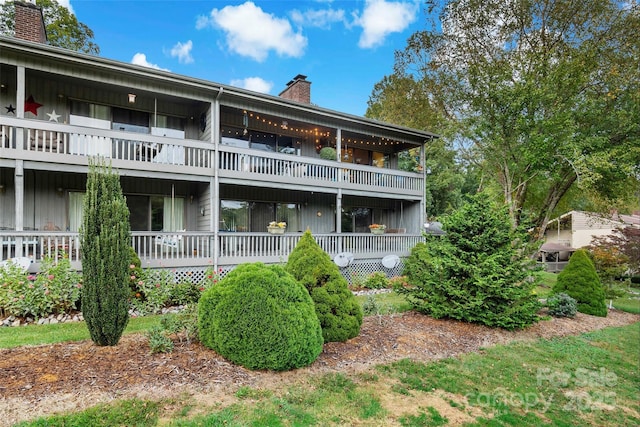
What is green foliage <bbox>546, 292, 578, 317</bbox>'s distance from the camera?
8836 millimetres

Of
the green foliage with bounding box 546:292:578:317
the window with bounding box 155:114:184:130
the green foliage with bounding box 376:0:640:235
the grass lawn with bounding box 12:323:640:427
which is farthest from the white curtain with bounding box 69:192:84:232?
the green foliage with bounding box 376:0:640:235

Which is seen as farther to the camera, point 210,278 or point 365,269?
point 365,269

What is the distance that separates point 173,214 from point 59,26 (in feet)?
65.4

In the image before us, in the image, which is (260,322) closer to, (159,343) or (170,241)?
(159,343)

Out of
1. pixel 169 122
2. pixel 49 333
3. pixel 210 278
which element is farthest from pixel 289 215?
pixel 49 333

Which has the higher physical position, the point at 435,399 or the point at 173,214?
the point at 173,214

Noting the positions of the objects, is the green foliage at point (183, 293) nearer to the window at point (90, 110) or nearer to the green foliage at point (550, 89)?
the window at point (90, 110)

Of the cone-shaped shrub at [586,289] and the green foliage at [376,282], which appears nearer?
the cone-shaped shrub at [586,289]

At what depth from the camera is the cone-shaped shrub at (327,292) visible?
5449 mm

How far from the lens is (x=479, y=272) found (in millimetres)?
7020

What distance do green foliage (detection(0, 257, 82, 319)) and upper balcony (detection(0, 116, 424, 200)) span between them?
2.99 m

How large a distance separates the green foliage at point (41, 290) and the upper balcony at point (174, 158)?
2.99 meters

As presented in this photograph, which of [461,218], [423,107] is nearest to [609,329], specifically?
[461,218]

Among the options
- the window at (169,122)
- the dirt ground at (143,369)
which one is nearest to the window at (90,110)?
the window at (169,122)
